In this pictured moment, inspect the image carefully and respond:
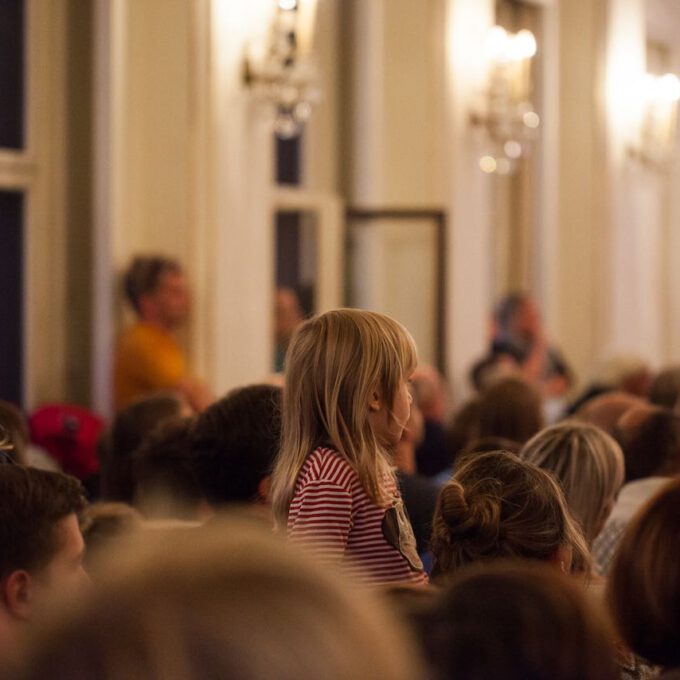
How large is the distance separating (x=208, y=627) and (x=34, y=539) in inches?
49.4

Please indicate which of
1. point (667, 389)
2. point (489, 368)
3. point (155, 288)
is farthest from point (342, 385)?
point (489, 368)

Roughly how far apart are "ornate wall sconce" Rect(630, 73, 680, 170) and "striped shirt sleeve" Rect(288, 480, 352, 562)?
365 inches

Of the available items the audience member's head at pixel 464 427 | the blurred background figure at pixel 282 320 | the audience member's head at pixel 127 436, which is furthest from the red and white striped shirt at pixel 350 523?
the blurred background figure at pixel 282 320

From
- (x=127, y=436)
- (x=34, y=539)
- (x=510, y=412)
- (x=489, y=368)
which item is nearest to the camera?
(x=34, y=539)

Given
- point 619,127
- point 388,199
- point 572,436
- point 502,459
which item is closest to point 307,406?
point 502,459

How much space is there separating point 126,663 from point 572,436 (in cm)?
252

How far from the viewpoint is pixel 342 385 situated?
2527mm

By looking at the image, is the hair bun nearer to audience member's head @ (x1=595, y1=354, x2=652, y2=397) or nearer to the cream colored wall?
the cream colored wall

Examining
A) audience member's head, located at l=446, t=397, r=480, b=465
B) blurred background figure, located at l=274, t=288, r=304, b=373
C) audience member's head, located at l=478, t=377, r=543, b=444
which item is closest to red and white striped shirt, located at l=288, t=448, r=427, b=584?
audience member's head, located at l=478, t=377, r=543, b=444

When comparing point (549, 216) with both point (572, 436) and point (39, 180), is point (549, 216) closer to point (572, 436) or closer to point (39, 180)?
point (39, 180)

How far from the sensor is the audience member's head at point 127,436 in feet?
12.8

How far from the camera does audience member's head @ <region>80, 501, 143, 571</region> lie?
115 inches

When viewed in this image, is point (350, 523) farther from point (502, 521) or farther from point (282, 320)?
point (282, 320)

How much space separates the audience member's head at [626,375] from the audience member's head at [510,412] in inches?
100
